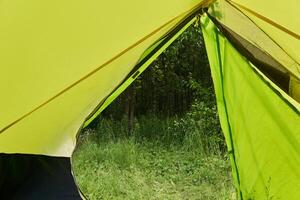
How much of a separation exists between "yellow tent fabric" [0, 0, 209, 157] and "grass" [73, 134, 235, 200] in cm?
205

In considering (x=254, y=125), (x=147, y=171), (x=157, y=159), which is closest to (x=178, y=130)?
(x=157, y=159)

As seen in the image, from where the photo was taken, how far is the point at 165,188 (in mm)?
3965

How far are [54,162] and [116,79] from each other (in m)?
0.32

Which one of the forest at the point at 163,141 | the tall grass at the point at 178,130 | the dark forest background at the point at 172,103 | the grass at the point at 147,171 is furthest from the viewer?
the dark forest background at the point at 172,103

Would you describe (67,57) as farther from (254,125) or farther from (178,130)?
(178,130)

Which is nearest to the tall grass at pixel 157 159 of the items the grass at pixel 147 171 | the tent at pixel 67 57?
the grass at pixel 147 171

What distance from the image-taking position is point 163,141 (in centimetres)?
526

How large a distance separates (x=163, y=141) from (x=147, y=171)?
3.06 feet

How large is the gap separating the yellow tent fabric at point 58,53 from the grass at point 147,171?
2049 millimetres

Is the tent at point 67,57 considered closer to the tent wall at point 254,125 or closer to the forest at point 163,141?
the tent wall at point 254,125

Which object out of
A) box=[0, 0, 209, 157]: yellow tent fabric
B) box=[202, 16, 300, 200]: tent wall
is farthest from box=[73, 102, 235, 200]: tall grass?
box=[0, 0, 209, 157]: yellow tent fabric

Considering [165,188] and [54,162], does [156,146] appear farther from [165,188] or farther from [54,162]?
[54,162]

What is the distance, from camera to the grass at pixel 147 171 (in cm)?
380

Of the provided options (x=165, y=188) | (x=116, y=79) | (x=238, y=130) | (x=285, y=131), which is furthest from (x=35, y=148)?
(x=165, y=188)
